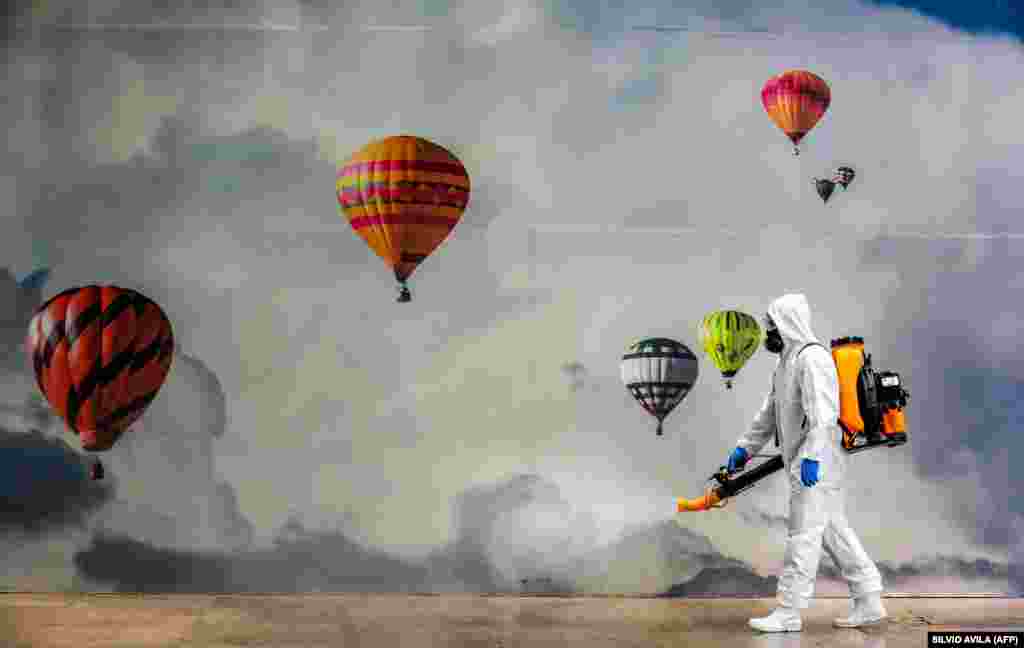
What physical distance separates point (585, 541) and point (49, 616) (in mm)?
3210

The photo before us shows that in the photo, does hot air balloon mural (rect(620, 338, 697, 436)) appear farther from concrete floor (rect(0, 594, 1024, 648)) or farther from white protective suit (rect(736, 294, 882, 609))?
concrete floor (rect(0, 594, 1024, 648))

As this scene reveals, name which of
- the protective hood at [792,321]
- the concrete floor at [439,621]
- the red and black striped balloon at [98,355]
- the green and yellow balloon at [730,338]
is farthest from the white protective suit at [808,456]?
the red and black striped balloon at [98,355]

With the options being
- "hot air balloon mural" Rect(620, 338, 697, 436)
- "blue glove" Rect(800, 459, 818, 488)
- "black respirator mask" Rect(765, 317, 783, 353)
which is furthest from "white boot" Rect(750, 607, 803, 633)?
"hot air balloon mural" Rect(620, 338, 697, 436)

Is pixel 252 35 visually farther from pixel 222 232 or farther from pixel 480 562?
pixel 480 562

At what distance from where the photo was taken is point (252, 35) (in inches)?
364

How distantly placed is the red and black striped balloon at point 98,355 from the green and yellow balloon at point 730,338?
334 centimetres

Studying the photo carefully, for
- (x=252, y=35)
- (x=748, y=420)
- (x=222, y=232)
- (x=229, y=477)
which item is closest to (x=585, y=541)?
(x=748, y=420)

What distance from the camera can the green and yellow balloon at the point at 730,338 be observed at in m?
9.07

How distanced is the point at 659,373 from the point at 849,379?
147 centimetres

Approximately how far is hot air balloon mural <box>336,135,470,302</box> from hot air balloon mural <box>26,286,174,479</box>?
1.41m

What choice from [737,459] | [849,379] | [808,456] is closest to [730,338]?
[737,459]

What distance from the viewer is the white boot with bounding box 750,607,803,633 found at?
756cm

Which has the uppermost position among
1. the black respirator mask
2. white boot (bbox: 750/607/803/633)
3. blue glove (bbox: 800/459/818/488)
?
the black respirator mask

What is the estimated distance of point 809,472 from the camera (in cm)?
756
